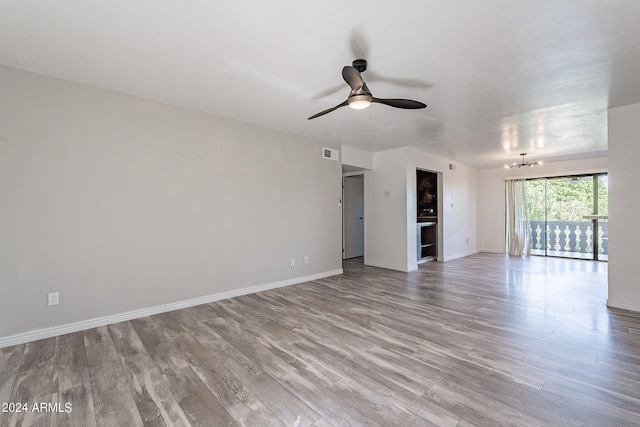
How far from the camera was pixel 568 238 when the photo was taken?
7.29 meters

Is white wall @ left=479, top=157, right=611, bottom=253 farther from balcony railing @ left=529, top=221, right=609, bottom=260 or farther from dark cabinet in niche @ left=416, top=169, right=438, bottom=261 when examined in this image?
dark cabinet in niche @ left=416, top=169, right=438, bottom=261

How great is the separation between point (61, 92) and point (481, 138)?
584cm

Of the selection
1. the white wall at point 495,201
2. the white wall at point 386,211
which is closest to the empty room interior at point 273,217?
the white wall at point 386,211

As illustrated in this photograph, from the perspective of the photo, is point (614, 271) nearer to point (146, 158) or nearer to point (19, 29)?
point (146, 158)

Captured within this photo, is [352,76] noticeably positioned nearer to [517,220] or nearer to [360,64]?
[360,64]

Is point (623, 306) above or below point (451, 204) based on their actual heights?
below

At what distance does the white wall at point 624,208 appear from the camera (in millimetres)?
3412

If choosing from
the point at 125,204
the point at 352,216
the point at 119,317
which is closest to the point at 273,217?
the point at 125,204

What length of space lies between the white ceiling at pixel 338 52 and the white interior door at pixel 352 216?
357cm

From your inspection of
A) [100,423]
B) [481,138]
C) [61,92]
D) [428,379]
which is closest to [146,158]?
[61,92]

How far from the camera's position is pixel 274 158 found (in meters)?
4.52

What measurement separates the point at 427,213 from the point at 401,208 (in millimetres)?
1485

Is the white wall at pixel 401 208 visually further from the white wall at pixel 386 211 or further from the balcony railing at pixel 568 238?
the balcony railing at pixel 568 238

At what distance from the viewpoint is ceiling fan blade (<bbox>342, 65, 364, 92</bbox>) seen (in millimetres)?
2135
